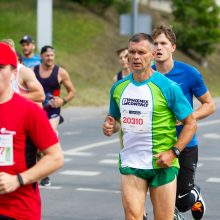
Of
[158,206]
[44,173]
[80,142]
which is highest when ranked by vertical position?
[44,173]

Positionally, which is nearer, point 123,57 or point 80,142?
point 123,57

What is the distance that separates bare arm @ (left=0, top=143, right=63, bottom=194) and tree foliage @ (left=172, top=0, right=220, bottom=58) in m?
40.2

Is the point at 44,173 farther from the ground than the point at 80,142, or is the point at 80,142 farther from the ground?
the point at 44,173

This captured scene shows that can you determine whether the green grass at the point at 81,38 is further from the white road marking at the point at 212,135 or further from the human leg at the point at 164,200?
the human leg at the point at 164,200

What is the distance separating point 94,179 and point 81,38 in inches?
1188

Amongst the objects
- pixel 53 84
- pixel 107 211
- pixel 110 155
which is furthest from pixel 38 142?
pixel 110 155

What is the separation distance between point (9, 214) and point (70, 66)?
104 ft

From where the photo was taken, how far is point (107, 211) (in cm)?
979

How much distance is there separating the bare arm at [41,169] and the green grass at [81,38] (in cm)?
2800

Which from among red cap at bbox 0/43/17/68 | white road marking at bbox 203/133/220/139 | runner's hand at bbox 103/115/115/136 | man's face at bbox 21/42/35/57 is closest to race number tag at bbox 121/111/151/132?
runner's hand at bbox 103/115/115/136

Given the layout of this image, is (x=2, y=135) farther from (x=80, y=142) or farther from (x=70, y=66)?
(x=70, y=66)

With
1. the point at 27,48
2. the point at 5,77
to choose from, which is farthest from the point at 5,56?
the point at 27,48

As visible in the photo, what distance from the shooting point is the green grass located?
1439 inches

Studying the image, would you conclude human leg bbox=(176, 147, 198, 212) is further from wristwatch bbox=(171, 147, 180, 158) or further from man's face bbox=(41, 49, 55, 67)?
man's face bbox=(41, 49, 55, 67)
